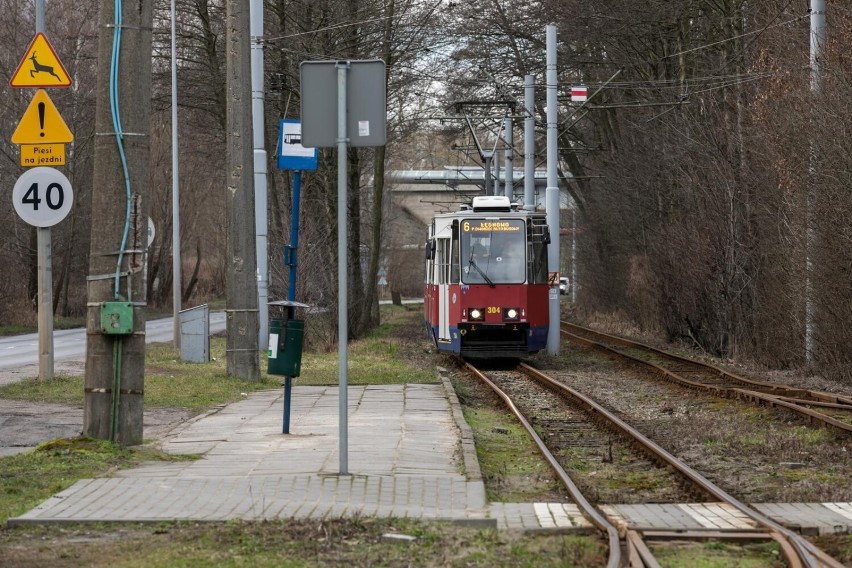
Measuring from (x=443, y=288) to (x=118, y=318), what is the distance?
15746 mm

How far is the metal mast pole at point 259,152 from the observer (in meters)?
21.3

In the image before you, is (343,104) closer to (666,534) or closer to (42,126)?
(666,534)

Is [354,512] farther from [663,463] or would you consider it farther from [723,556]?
[663,463]

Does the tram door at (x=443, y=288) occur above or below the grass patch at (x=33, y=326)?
above

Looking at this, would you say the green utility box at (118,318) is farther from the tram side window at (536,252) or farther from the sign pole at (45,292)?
the tram side window at (536,252)

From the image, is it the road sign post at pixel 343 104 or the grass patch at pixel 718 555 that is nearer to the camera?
the grass patch at pixel 718 555

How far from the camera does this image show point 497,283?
83.2ft

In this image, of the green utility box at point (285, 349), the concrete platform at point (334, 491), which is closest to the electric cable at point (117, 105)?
the green utility box at point (285, 349)

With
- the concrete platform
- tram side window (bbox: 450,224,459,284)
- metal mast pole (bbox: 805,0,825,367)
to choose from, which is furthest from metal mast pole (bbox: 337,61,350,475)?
tram side window (bbox: 450,224,459,284)

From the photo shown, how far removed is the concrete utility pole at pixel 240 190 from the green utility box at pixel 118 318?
767cm

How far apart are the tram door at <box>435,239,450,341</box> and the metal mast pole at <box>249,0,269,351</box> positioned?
395 cm

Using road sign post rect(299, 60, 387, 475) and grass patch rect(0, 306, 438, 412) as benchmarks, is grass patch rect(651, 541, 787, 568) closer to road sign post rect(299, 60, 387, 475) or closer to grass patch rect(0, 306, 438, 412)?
road sign post rect(299, 60, 387, 475)

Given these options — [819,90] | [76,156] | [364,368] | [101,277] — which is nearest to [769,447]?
[101,277]

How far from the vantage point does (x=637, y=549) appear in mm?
7094
